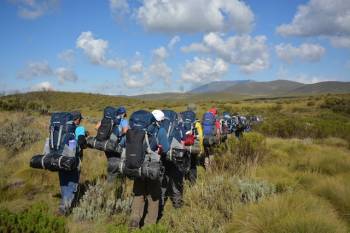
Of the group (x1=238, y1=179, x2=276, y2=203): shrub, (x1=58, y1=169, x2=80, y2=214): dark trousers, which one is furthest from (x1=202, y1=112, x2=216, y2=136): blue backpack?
(x1=58, y1=169, x2=80, y2=214): dark trousers

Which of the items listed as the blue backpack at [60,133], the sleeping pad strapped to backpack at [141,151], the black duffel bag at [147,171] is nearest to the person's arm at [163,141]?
the sleeping pad strapped to backpack at [141,151]

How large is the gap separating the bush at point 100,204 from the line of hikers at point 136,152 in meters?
0.35

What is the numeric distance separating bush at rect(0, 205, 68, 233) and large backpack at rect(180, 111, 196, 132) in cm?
523

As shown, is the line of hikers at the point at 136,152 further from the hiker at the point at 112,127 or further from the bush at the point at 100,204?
the bush at the point at 100,204

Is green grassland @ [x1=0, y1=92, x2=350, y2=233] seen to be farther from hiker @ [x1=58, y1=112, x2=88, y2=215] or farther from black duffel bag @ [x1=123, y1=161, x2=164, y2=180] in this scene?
black duffel bag @ [x1=123, y1=161, x2=164, y2=180]

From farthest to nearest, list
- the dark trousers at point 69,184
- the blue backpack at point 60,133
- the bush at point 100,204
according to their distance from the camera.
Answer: the dark trousers at point 69,184
the blue backpack at point 60,133
the bush at point 100,204

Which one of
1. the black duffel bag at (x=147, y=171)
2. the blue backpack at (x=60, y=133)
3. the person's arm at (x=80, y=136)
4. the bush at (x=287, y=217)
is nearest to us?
the bush at (x=287, y=217)

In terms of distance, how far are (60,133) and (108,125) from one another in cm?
147

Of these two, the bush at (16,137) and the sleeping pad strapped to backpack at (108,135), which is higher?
the sleeping pad strapped to backpack at (108,135)

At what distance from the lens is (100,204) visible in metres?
7.90

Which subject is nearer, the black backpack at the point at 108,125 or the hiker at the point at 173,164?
the hiker at the point at 173,164

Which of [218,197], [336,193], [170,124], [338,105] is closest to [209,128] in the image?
[170,124]

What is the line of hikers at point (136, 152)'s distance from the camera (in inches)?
268

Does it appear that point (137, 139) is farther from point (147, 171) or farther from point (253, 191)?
point (253, 191)
